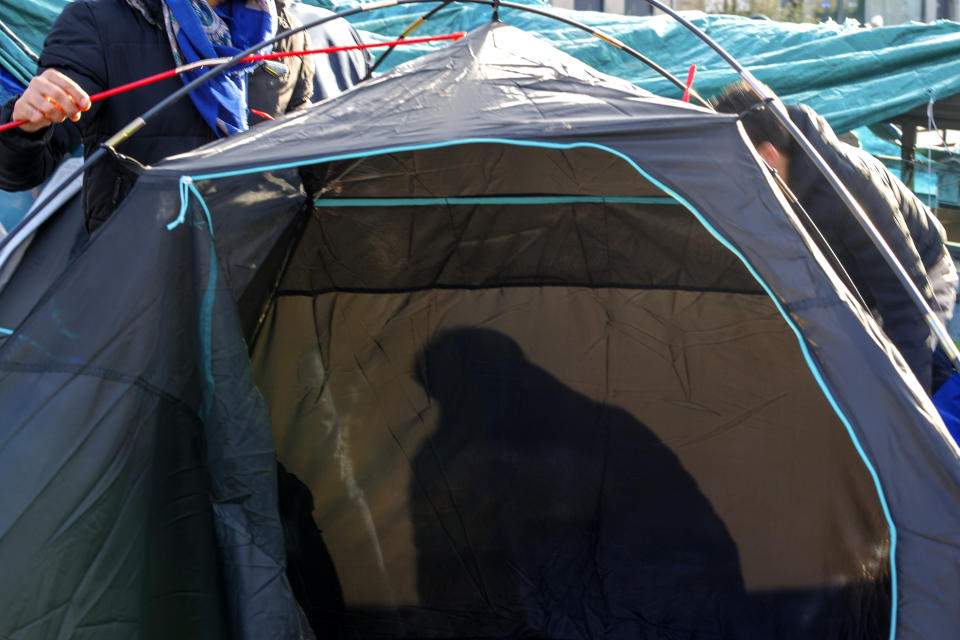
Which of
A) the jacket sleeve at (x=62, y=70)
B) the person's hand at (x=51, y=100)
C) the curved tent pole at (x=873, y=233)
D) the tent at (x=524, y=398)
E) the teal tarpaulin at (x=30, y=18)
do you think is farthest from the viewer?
the teal tarpaulin at (x=30, y=18)

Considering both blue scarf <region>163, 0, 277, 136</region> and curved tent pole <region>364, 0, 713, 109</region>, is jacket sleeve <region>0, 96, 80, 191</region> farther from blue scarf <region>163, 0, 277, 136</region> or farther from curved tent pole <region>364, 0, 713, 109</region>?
curved tent pole <region>364, 0, 713, 109</region>

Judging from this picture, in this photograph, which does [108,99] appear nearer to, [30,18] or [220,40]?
[220,40]

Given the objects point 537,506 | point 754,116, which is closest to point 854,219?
point 754,116

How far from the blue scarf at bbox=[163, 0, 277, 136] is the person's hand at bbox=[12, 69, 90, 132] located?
258mm

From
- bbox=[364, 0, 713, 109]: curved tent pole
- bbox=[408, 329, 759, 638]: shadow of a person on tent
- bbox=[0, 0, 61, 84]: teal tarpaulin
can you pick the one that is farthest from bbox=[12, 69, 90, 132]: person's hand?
bbox=[0, 0, 61, 84]: teal tarpaulin

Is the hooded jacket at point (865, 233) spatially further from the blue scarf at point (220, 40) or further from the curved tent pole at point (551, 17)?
the blue scarf at point (220, 40)

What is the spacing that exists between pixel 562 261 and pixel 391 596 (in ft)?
2.97

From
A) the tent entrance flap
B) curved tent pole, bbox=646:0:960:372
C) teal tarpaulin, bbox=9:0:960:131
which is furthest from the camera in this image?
teal tarpaulin, bbox=9:0:960:131

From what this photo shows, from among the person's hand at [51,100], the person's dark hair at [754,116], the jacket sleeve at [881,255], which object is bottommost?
the jacket sleeve at [881,255]

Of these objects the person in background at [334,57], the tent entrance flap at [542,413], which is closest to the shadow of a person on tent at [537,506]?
the tent entrance flap at [542,413]

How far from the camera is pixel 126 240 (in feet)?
4.20

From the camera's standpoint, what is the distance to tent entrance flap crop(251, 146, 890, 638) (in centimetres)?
199

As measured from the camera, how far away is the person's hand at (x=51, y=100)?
4.61 ft

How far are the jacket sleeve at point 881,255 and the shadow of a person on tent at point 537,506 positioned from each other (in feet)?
1.93
